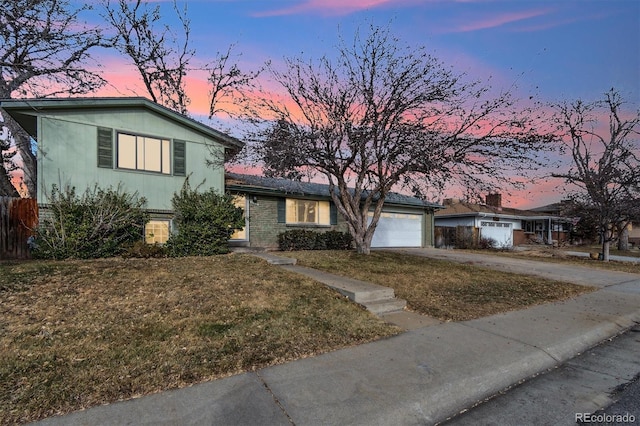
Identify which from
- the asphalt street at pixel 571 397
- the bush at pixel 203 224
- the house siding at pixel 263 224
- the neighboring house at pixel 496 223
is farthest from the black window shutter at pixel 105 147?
the neighboring house at pixel 496 223

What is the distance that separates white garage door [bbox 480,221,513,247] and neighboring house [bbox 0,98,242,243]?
2122cm

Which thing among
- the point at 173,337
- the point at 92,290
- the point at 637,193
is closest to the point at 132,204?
the point at 92,290

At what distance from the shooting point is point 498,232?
28.1m

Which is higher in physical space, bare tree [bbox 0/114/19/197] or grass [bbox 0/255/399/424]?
bare tree [bbox 0/114/19/197]

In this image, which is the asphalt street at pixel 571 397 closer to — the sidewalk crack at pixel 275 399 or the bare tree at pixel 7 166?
the sidewalk crack at pixel 275 399

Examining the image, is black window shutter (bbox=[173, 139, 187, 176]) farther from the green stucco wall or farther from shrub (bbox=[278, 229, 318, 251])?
shrub (bbox=[278, 229, 318, 251])

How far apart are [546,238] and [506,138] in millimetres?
29117

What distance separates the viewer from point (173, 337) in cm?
432

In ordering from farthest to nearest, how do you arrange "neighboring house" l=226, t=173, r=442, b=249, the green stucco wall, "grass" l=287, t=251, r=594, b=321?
"neighboring house" l=226, t=173, r=442, b=249 → the green stucco wall → "grass" l=287, t=251, r=594, b=321

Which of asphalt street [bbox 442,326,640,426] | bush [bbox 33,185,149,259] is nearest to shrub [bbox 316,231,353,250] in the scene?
bush [bbox 33,185,149,259]

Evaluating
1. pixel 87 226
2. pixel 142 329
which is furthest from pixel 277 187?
pixel 142 329

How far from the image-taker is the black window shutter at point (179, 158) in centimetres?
1212

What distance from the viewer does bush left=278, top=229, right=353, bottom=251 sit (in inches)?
570

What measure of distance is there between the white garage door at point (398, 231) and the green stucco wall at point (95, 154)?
32.6 feet
